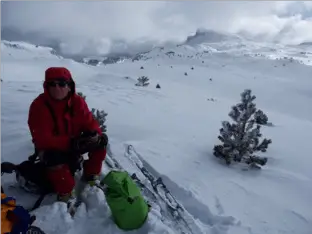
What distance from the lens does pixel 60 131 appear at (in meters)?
2.95

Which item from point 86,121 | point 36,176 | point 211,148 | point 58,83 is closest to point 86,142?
point 86,121

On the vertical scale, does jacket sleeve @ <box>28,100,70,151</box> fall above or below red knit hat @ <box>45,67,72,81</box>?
below

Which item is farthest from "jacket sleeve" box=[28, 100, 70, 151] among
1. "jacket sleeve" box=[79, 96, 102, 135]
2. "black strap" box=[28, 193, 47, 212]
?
"black strap" box=[28, 193, 47, 212]

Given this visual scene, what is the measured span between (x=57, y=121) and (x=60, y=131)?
0.10 meters

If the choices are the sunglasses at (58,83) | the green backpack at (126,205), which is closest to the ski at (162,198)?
the green backpack at (126,205)

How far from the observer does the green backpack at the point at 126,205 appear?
254cm

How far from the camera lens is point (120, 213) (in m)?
2.57

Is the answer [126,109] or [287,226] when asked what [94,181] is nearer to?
[287,226]

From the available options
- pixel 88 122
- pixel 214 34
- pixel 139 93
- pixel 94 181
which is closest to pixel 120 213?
pixel 94 181

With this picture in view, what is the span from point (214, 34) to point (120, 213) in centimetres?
335

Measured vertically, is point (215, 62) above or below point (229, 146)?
above

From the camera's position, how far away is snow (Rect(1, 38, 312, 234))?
8.98ft

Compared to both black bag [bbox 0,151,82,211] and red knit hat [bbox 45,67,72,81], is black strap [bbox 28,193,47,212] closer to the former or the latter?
black bag [bbox 0,151,82,211]

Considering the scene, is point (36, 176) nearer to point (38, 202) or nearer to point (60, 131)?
point (38, 202)
